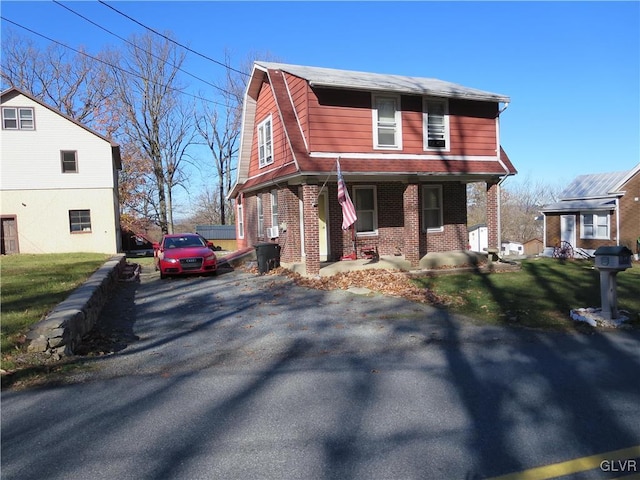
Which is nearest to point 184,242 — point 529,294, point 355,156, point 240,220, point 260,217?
point 260,217

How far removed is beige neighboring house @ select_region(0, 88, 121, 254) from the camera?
25.8 meters

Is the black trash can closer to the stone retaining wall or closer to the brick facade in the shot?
the brick facade

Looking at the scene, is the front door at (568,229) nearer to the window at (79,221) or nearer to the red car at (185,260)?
the red car at (185,260)

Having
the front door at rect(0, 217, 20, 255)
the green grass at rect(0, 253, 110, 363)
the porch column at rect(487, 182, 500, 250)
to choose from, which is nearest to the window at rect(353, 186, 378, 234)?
the porch column at rect(487, 182, 500, 250)

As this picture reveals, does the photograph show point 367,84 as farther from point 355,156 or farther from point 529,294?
point 529,294

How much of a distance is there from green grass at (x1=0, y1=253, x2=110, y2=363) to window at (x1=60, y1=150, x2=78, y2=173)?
13242 millimetres

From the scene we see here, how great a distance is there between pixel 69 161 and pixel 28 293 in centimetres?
1926

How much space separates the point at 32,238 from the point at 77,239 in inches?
86.2

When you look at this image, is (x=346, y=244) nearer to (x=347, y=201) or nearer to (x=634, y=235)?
(x=347, y=201)

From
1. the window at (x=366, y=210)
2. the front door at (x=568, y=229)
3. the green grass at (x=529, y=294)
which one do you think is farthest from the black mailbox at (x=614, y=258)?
the front door at (x=568, y=229)

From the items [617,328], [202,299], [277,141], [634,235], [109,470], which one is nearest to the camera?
[109,470]

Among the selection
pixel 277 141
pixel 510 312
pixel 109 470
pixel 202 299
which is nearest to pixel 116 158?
pixel 277 141

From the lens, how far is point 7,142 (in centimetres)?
2558

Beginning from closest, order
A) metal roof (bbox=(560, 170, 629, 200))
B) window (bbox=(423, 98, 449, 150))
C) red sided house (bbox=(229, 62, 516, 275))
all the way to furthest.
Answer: red sided house (bbox=(229, 62, 516, 275))
window (bbox=(423, 98, 449, 150))
metal roof (bbox=(560, 170, 629, 200))
